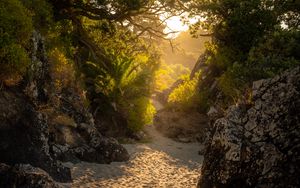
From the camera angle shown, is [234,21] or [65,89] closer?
[65,89]

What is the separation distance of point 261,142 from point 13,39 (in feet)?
25.5

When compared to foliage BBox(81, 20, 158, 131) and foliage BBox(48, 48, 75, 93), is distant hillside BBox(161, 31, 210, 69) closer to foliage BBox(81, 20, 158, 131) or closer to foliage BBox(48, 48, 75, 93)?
foliage BBox(81, 20, 158, 131)

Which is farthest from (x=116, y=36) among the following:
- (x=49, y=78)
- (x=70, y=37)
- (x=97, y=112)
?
(x=49, y=78)

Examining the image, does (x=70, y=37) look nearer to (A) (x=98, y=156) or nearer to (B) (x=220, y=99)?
(A) (x=98, y=156)

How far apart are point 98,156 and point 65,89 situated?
368 cm

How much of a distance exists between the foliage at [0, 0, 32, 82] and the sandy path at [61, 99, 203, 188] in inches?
154

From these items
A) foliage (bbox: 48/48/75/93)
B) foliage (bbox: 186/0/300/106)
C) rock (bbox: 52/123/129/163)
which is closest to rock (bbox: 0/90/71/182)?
→ rock (bbox: 52/123/129/163)

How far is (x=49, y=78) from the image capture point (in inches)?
564

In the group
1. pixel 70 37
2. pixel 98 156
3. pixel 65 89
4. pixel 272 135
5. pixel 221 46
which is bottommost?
pixel 98 156

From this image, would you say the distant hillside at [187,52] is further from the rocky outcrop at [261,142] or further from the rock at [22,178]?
the rock at [22,178]

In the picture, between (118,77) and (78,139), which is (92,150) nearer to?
(78,139)

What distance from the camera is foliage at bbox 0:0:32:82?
407 inches

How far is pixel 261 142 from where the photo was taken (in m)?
9.48

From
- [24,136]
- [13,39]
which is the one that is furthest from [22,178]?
[13,39]
